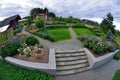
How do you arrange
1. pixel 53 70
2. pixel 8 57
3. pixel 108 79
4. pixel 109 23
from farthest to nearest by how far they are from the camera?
pixel 109 23 < pixel 8 57 < pixel 108 79 < pixel 53 70

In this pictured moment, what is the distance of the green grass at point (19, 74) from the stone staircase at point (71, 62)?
135 centimetres

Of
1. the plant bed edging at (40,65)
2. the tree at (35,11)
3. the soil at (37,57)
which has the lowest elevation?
the plant bed edging at (40,65)

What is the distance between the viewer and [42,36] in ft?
66.2

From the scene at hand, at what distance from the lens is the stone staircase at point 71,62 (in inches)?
522

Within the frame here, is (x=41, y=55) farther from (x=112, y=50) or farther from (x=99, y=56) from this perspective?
(x=112, y=50)

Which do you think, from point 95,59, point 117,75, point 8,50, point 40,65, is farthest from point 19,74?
point 117,75

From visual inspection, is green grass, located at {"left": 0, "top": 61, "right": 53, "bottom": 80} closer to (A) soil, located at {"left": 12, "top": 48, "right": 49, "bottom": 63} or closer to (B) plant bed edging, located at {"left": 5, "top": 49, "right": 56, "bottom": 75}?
(B) plant bed edging, located at {"left": 5, "top": 49, "right": 56, "bottom": 75}

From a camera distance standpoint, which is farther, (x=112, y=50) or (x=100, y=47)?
(x=112, y=50)

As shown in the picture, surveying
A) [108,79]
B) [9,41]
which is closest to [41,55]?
[9,41]

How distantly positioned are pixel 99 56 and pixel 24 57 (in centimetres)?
573

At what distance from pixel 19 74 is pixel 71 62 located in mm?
3641

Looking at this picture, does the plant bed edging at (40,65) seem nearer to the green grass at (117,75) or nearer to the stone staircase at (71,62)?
the stone staircase at (71,62)

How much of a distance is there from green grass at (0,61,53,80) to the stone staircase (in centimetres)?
135

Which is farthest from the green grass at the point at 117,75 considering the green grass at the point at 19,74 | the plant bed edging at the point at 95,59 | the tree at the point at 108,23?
the tree at the point at 108,23
